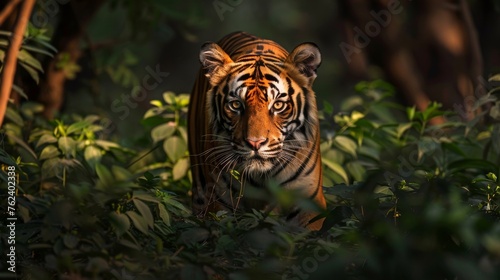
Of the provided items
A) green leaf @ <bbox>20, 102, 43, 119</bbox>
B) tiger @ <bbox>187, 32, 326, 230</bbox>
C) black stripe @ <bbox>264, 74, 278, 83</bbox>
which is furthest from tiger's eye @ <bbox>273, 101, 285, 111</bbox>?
green leaf @ <bbox>20, 102, 43, 119</bbox>

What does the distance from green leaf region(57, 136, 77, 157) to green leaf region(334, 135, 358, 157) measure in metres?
1.67

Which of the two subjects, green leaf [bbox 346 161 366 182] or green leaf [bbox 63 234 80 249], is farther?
green leaf [bbox 346 161 366 182]

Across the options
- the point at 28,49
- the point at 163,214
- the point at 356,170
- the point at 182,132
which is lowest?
the point at 356,170

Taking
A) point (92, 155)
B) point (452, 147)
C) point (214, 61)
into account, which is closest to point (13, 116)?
point (92, 155)

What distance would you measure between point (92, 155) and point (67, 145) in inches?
9.2

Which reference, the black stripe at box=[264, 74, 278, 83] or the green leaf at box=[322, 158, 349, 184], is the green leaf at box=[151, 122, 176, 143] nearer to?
the green leaf at box=[322, 158, 349, 184]

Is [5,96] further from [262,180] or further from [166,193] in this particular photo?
[262,180]

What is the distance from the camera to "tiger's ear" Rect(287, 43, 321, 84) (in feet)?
17.8

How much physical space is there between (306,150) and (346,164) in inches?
54.3

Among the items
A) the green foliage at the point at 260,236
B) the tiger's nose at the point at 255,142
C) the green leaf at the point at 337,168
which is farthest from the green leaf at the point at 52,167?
the green leaf at the point at 337,168

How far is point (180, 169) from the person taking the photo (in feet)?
22.2

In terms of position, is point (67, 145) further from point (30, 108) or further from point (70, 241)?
point (70, 241)

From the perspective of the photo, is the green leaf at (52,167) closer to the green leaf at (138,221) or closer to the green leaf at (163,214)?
the green leaf at (163,214)

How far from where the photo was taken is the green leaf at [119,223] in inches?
151
